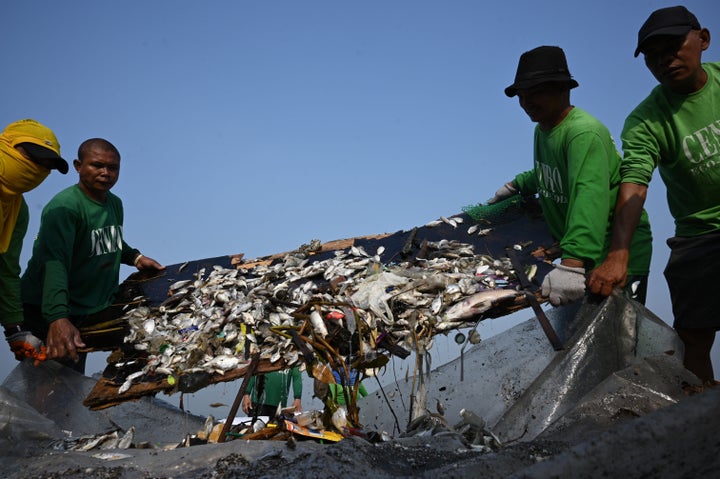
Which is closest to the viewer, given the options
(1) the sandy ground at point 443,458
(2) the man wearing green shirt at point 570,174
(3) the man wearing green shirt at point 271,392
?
(1) the sandy ground at point 443,458

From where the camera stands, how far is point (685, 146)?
330 cm

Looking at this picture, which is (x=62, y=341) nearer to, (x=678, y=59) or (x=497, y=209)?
(x=497, y=209)

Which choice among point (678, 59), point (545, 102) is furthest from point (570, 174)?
point (678, 59)

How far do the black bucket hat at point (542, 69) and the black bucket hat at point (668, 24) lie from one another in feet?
1.27

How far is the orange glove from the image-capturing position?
3.73 m

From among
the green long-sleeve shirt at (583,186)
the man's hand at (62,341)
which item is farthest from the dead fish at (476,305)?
the man's hand at (62,341)

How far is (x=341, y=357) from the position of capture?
9.60ft

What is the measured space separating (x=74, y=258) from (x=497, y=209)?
315 cm

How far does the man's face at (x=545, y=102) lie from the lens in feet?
11.3

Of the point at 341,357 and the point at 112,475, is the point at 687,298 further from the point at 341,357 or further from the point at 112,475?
the point at 112,475

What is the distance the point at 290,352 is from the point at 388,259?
1366mm

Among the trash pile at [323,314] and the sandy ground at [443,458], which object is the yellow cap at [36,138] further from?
the sandy ground at [443,458]

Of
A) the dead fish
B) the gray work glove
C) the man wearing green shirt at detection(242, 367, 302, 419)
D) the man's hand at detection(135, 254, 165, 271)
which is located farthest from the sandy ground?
the man wearing green shirt at detection(242, 367, 302, 419)

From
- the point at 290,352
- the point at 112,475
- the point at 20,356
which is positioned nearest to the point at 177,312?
the point at 20,356
